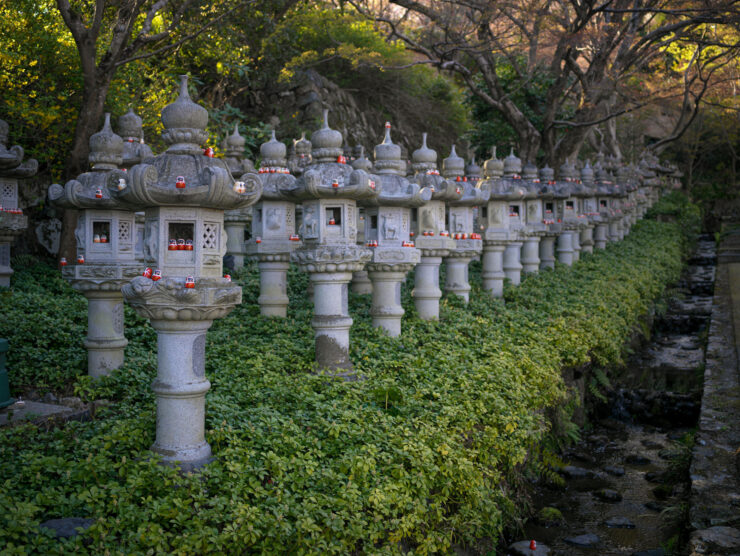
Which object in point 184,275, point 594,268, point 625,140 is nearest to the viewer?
point 184,275

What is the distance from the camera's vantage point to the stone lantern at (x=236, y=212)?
1336 cm

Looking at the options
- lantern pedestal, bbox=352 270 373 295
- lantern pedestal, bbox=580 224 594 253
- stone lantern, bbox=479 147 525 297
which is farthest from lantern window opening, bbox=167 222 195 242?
lantern pedestal, bbox=580 224 594 253

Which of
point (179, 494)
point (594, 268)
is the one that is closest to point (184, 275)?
point (179, 494)

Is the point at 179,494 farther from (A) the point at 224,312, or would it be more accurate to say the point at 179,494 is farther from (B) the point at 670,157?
(B) the point at 670,157

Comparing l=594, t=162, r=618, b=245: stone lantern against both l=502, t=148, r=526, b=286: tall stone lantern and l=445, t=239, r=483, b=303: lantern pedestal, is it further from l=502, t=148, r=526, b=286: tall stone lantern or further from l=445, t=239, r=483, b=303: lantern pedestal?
l=445, t=239, r=483, b=303: lantern pedestal

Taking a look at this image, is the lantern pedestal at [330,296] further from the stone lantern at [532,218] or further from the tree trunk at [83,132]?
the stone lantern at [532,218]

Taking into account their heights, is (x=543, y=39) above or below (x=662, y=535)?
above

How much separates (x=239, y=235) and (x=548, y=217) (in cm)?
749

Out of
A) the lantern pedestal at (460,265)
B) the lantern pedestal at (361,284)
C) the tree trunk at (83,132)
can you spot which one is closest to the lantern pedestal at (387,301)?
the lantern pedestal at (460,265)

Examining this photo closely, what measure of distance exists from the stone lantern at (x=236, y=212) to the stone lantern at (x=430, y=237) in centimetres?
342

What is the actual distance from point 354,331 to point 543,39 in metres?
14.6

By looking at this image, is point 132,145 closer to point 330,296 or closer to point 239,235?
point 330,296

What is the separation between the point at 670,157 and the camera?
45.3 metres

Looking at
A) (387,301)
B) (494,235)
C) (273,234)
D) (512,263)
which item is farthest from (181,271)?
(512,263)
